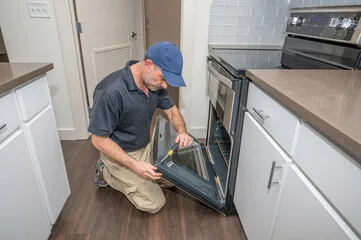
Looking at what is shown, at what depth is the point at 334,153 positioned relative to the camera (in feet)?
1.77

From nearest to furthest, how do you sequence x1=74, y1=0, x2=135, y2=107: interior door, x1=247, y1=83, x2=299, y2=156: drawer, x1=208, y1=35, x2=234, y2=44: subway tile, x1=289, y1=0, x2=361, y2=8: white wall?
1. x1=247, y1=83, x2=299, y2=156: drawer
2. x1=289, y1=0, x2=361, y2=8: white wall
3. x1=208, y1=35, x2=234, y2=44: subway tile
4. x1=74, y1=0, x2=135, y2=107: interior door

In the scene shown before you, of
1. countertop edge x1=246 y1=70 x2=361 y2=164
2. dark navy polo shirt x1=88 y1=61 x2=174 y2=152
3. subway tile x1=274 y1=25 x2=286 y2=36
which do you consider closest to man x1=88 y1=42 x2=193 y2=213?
dark navy polo shirt x1=88 y1=61 x2=174 y2=152

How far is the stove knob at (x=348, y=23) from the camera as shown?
96 cm

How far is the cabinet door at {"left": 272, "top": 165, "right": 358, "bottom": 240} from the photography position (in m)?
0.54

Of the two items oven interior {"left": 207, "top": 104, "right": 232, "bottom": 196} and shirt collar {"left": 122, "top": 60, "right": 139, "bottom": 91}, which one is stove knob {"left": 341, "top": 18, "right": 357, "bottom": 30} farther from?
shirt collar {"left": 122, "top": 60, "right": 139, "bottom": 91}

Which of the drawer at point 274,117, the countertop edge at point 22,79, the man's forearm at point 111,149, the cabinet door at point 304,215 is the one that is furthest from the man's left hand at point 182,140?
the countertop edge at point 22,79

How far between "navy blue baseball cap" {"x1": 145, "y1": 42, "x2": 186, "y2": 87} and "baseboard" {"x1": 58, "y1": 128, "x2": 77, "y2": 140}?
4.92ft

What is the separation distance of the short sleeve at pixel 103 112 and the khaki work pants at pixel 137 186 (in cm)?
38

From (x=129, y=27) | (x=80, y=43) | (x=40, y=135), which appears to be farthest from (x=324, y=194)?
(x=129, y=27)

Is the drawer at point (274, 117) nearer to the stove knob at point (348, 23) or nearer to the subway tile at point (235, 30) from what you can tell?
the stove knob at point (348, 23)

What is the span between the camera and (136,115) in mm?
1191

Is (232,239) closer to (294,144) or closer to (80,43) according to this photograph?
(294,144)

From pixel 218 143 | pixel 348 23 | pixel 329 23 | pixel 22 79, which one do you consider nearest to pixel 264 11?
pixel 329 23

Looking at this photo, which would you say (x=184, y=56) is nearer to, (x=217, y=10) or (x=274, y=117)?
(x=217, y=10)
